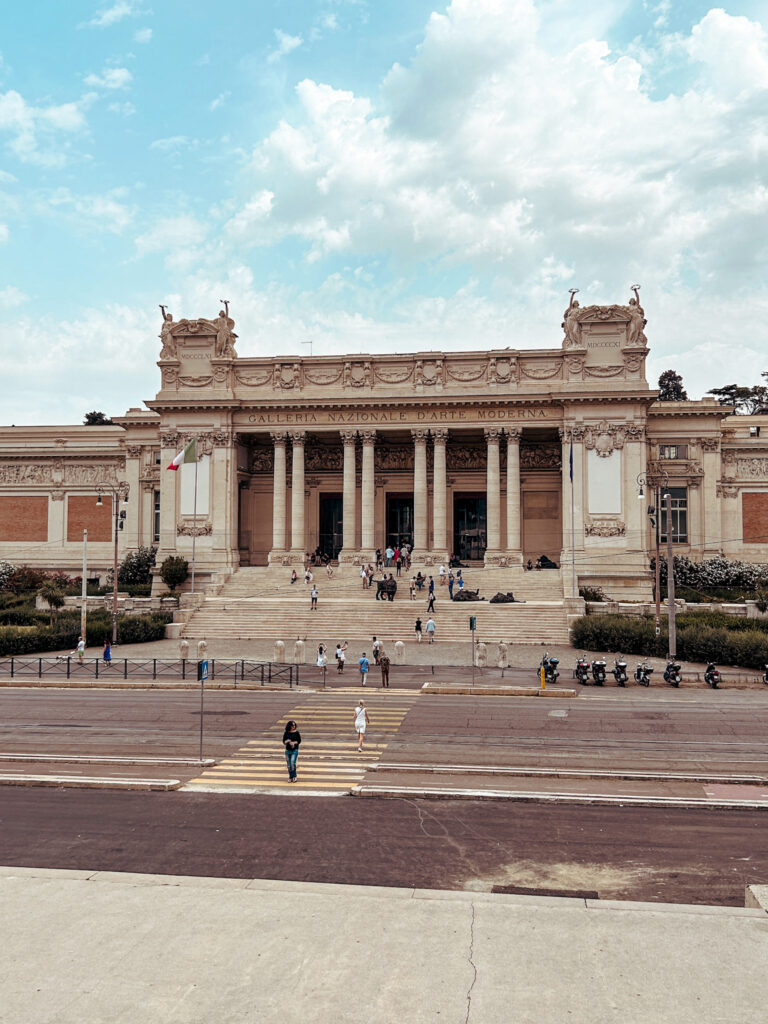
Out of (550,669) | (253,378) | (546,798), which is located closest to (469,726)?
(546,798)

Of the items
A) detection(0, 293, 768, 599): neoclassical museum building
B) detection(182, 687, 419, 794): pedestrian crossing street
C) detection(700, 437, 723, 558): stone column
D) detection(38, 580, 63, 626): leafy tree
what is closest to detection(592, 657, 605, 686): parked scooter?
detection(182, 687, 419, 794): pedestrian crossing street

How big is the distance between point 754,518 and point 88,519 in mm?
51812

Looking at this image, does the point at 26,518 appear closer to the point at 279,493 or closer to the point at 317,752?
the point at 279,493

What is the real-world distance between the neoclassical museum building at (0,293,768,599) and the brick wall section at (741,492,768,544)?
103 millimetres

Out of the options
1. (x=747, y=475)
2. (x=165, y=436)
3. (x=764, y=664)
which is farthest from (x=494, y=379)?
(x=764, y=664)

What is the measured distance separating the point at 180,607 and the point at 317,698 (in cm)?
2307

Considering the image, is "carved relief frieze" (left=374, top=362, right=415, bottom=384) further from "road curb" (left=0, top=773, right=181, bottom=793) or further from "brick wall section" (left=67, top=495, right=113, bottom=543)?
"road curb" (left=0, top=773, right=181, bottom=793)

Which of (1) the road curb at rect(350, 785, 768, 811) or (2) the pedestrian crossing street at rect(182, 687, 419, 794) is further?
(2) the pedestrian crossing street at rect(182, 687, 419, 794)

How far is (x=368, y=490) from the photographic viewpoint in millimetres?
57531

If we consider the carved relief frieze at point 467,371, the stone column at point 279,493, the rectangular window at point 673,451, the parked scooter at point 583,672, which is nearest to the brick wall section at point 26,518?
the stone column at point 279,493

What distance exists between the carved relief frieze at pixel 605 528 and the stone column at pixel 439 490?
32.1 feet

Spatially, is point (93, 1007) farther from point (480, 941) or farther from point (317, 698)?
point (317, 698)

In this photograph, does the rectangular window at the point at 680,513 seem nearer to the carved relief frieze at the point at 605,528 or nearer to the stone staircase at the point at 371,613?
the carved relief frieze at the point at 605,528

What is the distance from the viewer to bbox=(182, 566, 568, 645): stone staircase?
43.5 meters
